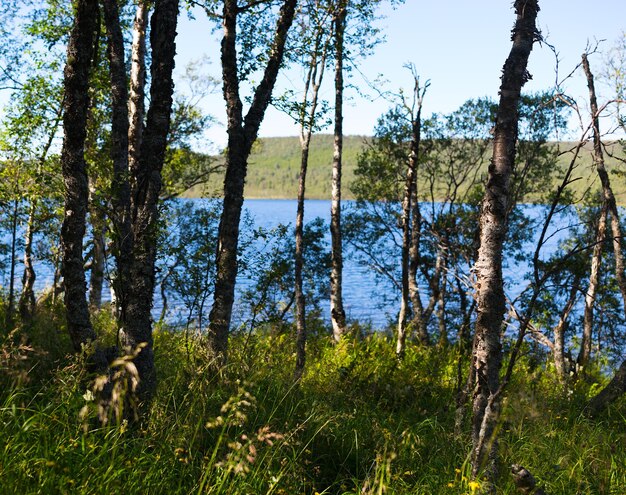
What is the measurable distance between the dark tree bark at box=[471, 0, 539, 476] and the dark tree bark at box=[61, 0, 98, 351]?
3823 millimetres

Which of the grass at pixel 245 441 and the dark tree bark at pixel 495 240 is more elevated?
the dark tree bark at pixel 495 240

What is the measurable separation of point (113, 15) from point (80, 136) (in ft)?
8.15

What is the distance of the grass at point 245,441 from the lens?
2926 millimetres

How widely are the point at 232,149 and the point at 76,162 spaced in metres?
3.25

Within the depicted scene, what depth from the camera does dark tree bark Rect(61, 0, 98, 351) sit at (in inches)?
214

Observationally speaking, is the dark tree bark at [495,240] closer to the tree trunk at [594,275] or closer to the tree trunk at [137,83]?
the tree trunk at [594,275]

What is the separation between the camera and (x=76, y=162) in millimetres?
5562

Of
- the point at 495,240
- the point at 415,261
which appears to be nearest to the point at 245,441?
the point at 495,240

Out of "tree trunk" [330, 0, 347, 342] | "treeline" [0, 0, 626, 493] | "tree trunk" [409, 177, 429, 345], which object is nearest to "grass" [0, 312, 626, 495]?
→ "treeline" [0, 0, 626, 493]

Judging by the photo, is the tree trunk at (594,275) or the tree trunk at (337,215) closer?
the tree trunk at (594,275)

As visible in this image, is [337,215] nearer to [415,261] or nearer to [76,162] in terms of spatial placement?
[415,261]

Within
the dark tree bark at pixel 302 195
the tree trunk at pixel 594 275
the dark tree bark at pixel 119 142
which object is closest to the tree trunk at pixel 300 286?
the dark tree bark at pixel 302 195

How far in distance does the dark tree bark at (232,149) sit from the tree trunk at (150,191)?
2.89 meters

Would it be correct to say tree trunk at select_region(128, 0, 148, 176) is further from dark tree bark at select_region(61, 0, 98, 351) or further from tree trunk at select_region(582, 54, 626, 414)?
tree trunk at select_region(582, 54, 626, 414)
